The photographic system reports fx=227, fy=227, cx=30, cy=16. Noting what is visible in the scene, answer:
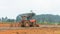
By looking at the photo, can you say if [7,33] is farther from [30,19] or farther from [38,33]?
[30,19]

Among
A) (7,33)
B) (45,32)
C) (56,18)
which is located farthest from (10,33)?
(56,18)

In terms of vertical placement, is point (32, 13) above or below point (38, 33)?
above

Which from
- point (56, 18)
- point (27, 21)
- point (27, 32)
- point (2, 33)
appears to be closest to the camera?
point (2, 33)

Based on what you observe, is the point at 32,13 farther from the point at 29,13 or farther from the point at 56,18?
the point at 56,18

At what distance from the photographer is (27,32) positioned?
3219 centimetres

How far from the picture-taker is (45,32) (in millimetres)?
33812

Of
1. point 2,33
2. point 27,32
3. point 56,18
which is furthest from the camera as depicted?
point 56,18

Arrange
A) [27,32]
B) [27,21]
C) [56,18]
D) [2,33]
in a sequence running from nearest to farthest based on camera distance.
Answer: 1. [2,33]
2. [27,32]
3. [27,21]
4. [56,18]

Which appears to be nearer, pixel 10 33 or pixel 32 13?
pixel 10 33

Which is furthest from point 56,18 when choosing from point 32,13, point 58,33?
point 58,33

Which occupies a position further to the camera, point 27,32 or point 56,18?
point 56,18

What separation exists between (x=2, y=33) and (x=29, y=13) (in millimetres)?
17957

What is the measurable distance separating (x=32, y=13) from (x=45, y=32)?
14106mm

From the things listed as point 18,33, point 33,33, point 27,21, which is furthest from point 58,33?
point 27,21
